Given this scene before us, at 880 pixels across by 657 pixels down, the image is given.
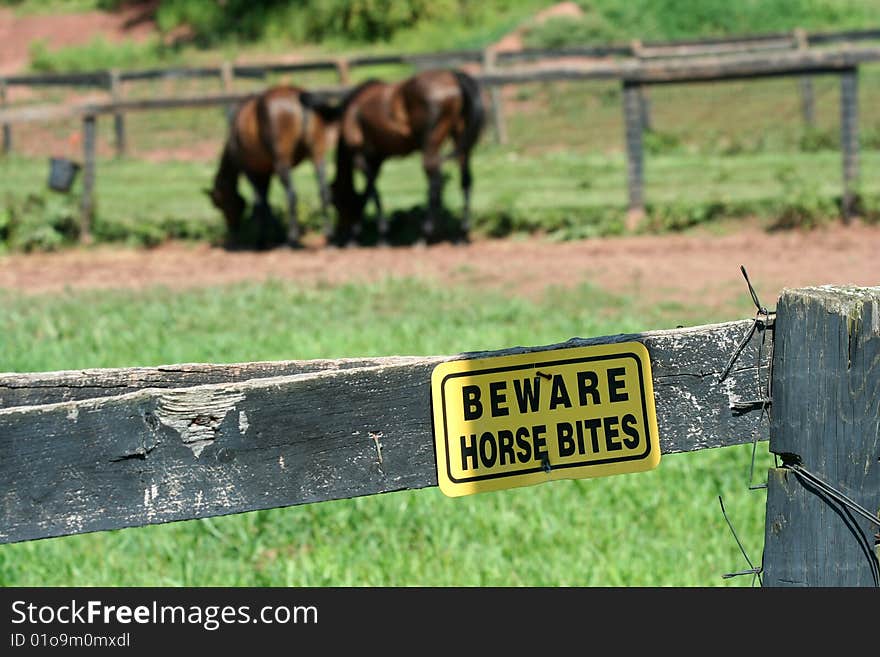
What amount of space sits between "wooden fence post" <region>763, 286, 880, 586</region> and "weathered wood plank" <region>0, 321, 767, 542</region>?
96 millimetres

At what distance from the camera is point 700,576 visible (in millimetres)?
4355

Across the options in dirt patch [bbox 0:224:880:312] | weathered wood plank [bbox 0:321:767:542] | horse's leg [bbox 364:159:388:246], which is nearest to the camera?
weathered wood plank [bbox 0:321:767:542]

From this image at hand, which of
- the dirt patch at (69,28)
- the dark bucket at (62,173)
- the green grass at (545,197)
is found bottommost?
the green grass at (545,197)

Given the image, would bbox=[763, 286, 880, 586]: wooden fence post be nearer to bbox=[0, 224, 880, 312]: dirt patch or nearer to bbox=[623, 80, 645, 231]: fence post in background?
bbox=[0, 224, 880, 312]: dirt patch

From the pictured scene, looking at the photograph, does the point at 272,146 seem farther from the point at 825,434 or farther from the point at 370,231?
the point at 825,434

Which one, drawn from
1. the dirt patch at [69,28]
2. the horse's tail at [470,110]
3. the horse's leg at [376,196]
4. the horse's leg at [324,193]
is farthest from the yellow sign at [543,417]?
the dirt patch at [69,28]

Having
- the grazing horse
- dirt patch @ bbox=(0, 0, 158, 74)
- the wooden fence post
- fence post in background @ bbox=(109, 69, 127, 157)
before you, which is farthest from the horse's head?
dirt patch @ bbox=(0, 0, 158, 74)

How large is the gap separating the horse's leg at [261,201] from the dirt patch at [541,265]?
0.36 metres

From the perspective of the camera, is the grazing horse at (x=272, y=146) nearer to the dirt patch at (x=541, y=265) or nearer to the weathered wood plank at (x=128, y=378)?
the dirt patch at (x=541, y=265)

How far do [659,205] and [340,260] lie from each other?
11.5 feet

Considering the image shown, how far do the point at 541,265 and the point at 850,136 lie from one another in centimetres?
370

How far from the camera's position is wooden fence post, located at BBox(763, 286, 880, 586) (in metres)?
2.03

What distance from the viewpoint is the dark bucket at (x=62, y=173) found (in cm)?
1401

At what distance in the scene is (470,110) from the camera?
13055 mm
